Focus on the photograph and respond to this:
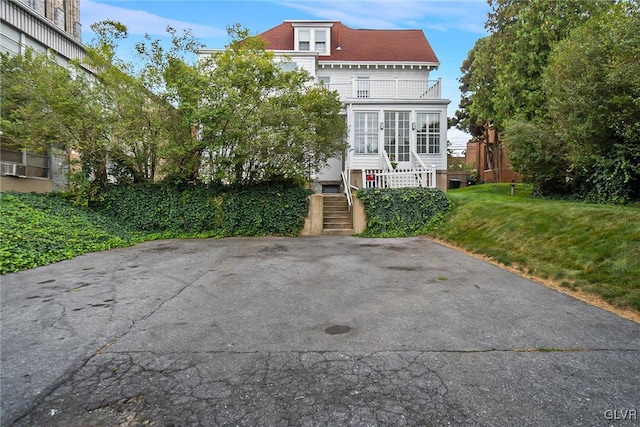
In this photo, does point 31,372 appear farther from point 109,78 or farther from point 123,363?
point 109,78

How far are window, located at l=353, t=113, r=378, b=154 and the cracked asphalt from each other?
11.0 meters

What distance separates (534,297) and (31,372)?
17.7 ft

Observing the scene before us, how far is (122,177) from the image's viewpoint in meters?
11.6

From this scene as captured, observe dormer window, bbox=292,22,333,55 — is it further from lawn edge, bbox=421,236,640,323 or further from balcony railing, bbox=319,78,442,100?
lawn edge, bbox=421,236,640,323

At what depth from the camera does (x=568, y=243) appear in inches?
242

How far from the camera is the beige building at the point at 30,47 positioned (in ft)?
34.3

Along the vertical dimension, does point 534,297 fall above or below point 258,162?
below

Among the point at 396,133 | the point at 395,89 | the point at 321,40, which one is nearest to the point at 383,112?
the point at 396,133

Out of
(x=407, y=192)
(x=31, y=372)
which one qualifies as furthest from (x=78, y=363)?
(x=407, y=192)

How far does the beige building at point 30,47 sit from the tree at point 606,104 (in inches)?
588

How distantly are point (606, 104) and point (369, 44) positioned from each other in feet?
50.7

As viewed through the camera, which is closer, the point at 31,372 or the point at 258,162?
the point at 31,372

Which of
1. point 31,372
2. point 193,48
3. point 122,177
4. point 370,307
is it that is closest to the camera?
point 31,372

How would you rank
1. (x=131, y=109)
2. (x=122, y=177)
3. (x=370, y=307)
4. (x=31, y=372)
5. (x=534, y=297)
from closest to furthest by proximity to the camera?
(x=31, y=372), (x=370, y=307), (x=534, y=297), (x=131, y=109), (x=122, y=177)
